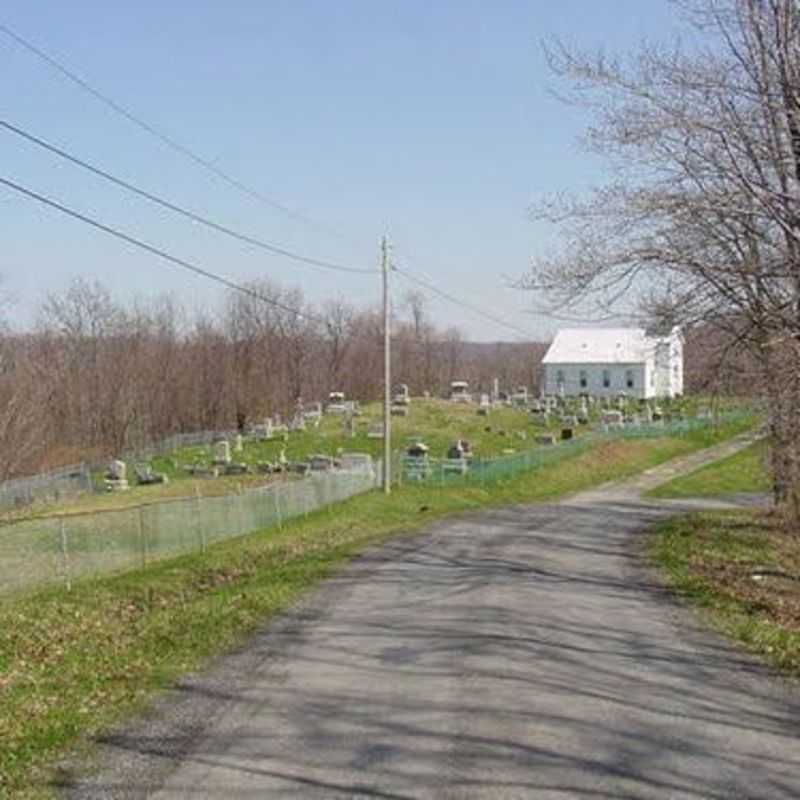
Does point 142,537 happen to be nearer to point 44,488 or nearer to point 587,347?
point 44,488

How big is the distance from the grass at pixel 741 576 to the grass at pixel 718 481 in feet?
53.0

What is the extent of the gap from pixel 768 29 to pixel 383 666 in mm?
10806

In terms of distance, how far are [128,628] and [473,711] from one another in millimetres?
6069

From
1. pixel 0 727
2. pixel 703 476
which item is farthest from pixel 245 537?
pixel 703 476

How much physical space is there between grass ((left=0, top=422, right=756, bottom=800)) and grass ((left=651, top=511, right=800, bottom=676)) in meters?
5.26

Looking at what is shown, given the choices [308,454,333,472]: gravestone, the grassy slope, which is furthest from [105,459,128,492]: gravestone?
[308,454,333,472]: gravestone

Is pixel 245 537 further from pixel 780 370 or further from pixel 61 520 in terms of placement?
pixel 780 370

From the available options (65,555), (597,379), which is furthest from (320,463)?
(597,379)

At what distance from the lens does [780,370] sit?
18.5 m

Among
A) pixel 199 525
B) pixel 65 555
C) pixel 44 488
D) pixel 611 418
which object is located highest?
pixel 611 418

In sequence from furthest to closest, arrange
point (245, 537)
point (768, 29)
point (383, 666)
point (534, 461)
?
point (534, 461) → point (245, 537) → point (768, 29) → point (383, 666)

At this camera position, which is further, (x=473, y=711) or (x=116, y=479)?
(x=116, y=479)

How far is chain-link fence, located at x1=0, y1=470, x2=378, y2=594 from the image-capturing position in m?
19.3

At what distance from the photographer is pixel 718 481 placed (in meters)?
Answer: 52.1
